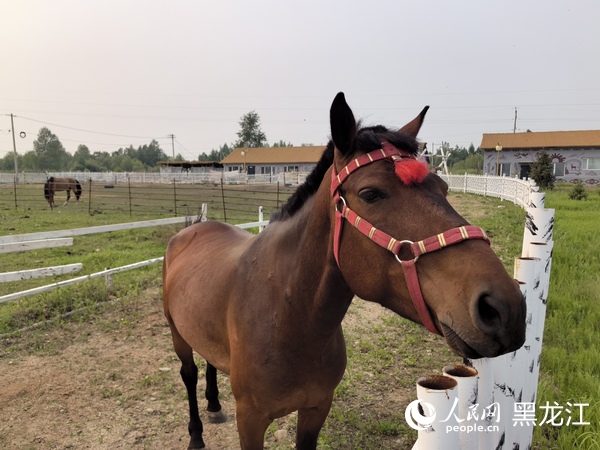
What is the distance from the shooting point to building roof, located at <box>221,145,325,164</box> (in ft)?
178

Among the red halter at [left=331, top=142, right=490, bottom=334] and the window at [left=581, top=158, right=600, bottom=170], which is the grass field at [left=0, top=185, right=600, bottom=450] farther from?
the window at [left=581, top=158, right=600, bottom=170]

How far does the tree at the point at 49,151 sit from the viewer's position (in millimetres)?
93688

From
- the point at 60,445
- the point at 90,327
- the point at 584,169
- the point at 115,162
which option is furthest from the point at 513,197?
the point at 115,162

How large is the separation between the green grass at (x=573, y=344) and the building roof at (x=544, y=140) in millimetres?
33787

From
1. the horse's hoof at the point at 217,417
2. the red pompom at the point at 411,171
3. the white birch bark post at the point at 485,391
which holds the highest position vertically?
the red pompom at the point at 411,171

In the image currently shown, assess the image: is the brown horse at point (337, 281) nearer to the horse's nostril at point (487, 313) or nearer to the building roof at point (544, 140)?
the horse's nostril at point (487, 313)

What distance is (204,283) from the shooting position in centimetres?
284

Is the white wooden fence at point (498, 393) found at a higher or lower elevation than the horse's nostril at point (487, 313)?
lower

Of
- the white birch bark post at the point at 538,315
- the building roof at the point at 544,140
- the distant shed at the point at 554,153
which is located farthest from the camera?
the building roof at the point at 544,140

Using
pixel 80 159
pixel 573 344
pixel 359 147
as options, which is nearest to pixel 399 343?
pixel 573 344

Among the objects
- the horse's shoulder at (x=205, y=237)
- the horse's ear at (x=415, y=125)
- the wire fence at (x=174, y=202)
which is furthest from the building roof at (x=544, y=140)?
the horse's ear at (x=415, y=125)

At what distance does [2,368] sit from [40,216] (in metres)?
13.9

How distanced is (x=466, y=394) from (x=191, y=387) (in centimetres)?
264

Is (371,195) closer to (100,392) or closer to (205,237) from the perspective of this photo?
(205,237)
